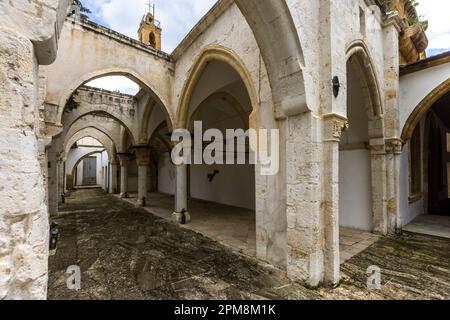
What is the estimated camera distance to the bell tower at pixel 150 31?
14919 mm

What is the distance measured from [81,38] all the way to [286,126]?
5054 millimetres

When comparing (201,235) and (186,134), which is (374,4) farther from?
(201,235)

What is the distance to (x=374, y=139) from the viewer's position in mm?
4543

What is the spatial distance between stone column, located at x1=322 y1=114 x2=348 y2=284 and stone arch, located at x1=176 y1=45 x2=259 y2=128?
3.56 ft

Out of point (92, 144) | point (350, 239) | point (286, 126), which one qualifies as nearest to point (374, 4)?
point (286, 126)

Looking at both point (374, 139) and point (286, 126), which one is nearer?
point (286, 126)

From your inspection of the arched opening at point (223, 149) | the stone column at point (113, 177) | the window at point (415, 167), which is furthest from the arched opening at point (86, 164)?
the window at point (415, 167)

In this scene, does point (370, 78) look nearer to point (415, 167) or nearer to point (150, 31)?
point (415, 167)

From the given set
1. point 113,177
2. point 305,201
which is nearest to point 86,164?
point 113,177

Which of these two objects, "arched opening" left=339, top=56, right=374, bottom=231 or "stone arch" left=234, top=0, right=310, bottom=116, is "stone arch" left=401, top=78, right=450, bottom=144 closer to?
"arched opening" left=339, top=56, right=374, bottom=231

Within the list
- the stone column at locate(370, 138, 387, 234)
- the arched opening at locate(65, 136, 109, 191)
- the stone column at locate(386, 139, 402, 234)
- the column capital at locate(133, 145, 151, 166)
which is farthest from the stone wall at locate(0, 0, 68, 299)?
the arched opening at locate(65, 136, 109, 191)

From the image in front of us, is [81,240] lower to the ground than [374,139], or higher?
lower

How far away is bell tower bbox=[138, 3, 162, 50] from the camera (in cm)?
1492

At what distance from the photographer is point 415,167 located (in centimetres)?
626
